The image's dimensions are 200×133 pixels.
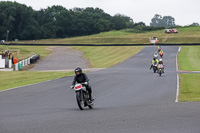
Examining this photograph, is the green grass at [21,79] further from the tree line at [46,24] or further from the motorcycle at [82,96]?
the tree line at [46,24]

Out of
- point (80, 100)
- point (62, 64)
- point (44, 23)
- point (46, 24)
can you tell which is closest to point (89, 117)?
point (80, 100)

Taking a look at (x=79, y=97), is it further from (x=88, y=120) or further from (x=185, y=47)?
(x=185, y=47)

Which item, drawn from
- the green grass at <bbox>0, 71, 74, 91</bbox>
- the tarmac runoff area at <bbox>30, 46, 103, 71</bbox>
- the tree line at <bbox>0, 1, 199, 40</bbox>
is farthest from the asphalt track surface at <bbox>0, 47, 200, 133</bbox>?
the tree line at <bbox>0, 1, 199, 40</bbox>

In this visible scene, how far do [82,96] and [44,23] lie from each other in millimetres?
141762

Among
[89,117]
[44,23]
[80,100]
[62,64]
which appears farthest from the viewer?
[44,23]

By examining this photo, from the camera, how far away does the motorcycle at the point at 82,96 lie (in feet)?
42.8

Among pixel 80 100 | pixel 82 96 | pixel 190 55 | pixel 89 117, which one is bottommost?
pixel 190 55

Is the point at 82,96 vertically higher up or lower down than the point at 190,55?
higher up

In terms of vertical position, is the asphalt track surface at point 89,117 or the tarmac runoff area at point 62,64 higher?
the asphalt track surface at point 89,117

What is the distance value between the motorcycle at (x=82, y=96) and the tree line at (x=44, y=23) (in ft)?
375

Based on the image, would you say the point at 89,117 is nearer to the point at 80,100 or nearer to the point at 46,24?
the point at 80,100


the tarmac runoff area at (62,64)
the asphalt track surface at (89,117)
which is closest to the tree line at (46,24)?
the tarmac runoff area at (62,64)

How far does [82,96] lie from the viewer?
13.4m

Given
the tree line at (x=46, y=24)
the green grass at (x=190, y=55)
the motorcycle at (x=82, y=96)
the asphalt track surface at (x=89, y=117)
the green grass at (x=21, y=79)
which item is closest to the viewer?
the asphalt track surface at (x=89, y=117)
